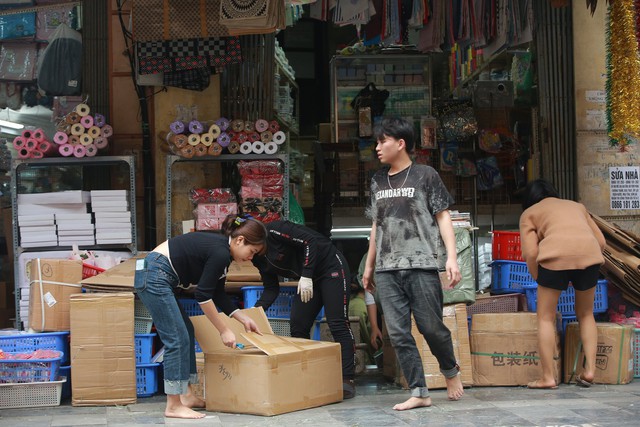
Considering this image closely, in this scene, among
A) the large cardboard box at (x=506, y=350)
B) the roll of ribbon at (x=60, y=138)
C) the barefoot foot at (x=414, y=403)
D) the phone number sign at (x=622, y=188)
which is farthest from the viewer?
the phone number sign at (x=622, y=188)

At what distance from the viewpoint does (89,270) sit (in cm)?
799

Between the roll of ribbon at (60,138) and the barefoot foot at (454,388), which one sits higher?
the roll of ribbon at (60,138)

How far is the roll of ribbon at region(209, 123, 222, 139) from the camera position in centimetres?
862

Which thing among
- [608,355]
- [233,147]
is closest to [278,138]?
[233,147]

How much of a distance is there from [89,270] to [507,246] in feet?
12.2

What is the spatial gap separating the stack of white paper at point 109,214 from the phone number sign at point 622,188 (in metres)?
4.91

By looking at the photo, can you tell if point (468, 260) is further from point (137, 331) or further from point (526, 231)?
point (137, 331)

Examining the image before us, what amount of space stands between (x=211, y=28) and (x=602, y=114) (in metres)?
4.06

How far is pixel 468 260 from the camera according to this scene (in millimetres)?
7684

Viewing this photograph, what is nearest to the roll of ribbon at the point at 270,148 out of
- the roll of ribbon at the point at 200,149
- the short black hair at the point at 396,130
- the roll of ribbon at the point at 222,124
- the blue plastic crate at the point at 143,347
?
the roll of ribbon at the point at 222,124

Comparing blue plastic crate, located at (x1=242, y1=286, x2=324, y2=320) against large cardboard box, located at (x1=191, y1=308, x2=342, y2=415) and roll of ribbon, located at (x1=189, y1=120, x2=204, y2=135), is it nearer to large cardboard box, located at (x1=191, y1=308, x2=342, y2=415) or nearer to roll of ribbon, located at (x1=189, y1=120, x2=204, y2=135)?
large cardboard box, located at (x1=191, y1=308, x2=342, y2=415)

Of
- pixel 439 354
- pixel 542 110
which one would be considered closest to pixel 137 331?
pixel 439 354

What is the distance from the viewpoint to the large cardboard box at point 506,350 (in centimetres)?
752

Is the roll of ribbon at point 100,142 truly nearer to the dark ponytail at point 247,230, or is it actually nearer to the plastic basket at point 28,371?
the plastic basket at point 28,371
